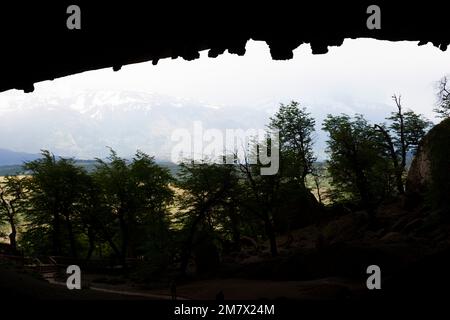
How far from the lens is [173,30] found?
288 inches

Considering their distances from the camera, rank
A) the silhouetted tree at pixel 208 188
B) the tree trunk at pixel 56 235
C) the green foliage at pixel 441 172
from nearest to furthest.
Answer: the green foliage at pixel 441 172, the silhouetted tree at pixel 208 188, the tree trunk at pixel 56 235

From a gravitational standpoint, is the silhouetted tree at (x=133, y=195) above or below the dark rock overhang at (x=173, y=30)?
below

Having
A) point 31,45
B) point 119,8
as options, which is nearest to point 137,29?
point 119,8

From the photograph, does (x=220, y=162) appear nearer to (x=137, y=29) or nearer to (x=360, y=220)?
(x=360, y=220)

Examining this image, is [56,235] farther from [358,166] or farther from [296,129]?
[296,129]

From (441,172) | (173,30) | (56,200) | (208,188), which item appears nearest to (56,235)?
(56,200)

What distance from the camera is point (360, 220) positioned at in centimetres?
3634

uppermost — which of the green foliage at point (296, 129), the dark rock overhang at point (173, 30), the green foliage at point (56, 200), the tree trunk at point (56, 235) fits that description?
the green foliage at point (296, 129)

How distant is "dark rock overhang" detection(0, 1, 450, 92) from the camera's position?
21.2 feet

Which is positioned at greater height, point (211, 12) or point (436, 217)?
point (211, 12)

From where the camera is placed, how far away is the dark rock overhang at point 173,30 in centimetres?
646

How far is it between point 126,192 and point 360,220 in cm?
2482

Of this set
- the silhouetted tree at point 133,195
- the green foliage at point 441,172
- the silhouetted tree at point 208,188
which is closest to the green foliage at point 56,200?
the silhouetted tree at point 133,195

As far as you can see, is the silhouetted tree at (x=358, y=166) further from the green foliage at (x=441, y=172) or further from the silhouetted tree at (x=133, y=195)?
the silhouetted tree at (x=133, y=195)
